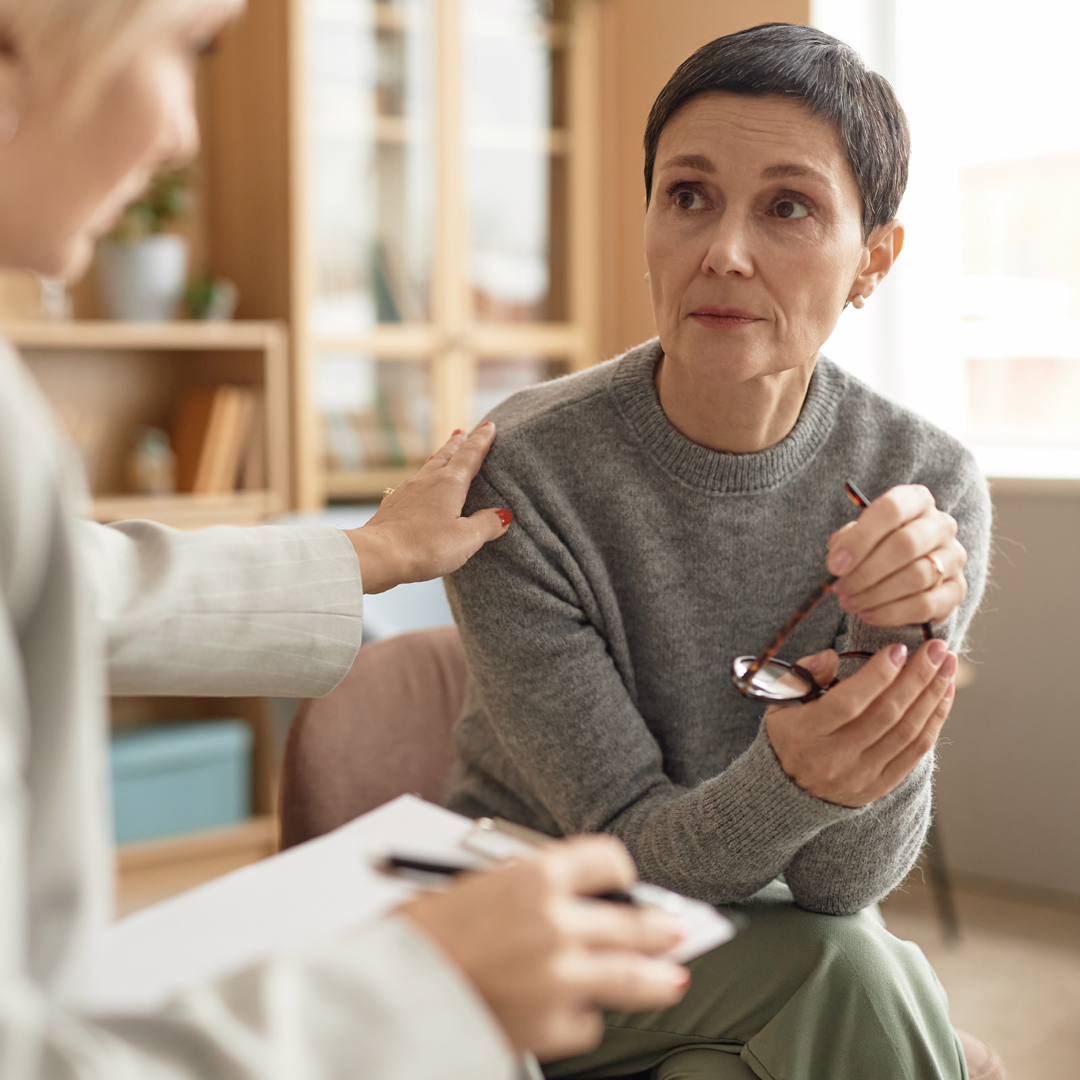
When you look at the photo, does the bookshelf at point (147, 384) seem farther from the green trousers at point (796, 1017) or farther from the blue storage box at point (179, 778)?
the green trousers at point (796, 1017)

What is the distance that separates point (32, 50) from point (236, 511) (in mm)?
2488

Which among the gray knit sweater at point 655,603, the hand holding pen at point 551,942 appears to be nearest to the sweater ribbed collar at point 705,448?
the gray knit sweater at point 655,603

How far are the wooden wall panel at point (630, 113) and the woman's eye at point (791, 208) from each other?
2076 mm

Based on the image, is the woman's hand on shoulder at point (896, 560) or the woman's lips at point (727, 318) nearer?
the woman's hand on shoulder at point (896, 560)

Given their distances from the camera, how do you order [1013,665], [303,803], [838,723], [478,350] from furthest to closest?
[478,350] → [1013,665] → [303,803] → [838,723]

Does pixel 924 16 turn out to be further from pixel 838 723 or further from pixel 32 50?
pixel 32 50

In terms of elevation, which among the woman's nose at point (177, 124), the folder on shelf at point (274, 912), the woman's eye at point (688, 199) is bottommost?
the folder on shelf at point (274, 912)

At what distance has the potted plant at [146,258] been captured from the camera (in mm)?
2875

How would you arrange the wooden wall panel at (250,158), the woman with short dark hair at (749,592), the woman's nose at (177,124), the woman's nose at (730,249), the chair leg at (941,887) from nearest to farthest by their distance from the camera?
the woman's nose at (177,124), the woman with short dark hair at (749,592), the woman's nose at (730,249), the chair leg at (941,887), the wooden wall panel at (250,158)

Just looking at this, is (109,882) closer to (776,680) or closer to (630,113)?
(776,680)

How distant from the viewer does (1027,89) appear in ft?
9.37

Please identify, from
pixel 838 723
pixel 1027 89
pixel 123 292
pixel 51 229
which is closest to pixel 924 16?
pixel 1027 89

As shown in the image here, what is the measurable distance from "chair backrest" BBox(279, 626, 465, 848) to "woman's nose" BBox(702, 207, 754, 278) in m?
0.57

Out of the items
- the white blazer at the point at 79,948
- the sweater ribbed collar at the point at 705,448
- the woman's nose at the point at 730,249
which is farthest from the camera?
the sweater ribbed collar at the point at 705,448
